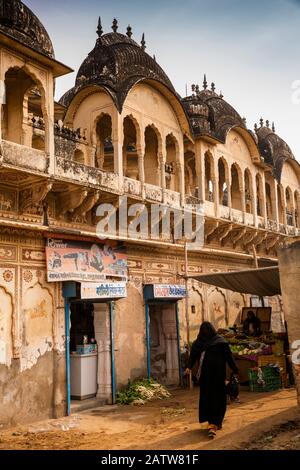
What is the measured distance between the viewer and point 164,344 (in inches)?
481

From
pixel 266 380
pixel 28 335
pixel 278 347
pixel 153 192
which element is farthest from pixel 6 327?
pixel 278 347

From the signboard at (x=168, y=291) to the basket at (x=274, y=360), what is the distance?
2.41 meters

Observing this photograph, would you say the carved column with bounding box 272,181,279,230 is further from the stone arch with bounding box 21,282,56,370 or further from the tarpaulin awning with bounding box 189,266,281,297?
the stone arch with bounding box 21,282,56,370

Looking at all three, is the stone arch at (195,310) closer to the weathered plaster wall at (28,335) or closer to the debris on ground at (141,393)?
the debris on ground at (141,393)

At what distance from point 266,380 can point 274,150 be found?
34.4 ft

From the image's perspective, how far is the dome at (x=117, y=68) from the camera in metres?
10.5

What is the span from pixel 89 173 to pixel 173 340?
5.04m

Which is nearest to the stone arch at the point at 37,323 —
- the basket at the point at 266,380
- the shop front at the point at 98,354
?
the shop front at the point at 98,354

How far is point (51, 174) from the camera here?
27.8ft

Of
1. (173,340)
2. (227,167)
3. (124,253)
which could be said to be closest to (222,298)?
(173,340)

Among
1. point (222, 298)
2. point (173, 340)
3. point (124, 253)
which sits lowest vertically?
point (173, 340)

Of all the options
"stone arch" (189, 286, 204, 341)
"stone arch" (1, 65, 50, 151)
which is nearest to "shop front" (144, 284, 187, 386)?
"stone arch" (189, 286, 204, 341)

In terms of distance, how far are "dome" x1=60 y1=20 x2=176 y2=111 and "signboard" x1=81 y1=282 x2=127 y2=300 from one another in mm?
3890

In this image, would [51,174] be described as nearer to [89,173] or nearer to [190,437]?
[89,173]
